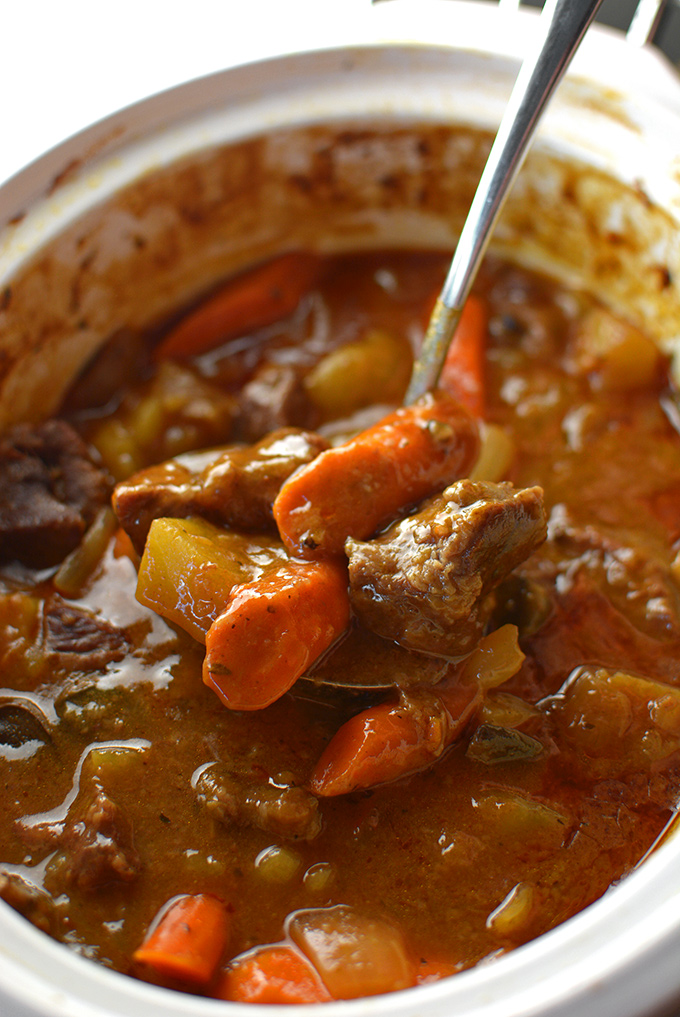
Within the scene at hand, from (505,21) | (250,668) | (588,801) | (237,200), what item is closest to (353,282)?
(237,200)

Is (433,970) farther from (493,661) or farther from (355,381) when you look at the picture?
(355,381)

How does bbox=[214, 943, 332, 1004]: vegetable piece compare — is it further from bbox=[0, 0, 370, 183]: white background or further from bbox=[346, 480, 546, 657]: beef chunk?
bbox=[0, 0, 370, 183]: white background

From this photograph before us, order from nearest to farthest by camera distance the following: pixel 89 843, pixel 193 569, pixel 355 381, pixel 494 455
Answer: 1. pixel 89 843
2. pixel 193 569
3. pixel 494 455
4. pixel 355 381

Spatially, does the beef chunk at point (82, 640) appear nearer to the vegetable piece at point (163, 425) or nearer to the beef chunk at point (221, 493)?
the beef chunk at point (221, 493)

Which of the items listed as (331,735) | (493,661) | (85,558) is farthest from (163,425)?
(493,661)

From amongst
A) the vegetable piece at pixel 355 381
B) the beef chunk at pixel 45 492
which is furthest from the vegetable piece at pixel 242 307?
the beef chunk at pixel 45 492

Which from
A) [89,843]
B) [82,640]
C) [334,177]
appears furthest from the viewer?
[334,177]

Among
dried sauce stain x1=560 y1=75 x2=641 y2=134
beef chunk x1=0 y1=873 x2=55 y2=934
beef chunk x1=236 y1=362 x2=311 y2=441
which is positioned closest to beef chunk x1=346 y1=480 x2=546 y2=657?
beef chunk x1=236 y1=362 x2=311 y2=441
